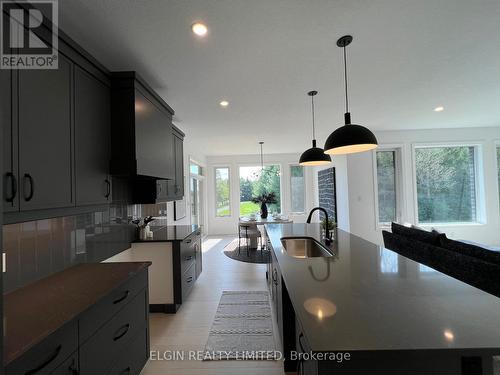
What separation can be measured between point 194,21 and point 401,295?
213 cm

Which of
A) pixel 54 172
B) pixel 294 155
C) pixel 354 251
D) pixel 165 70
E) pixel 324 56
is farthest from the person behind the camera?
→ pixel 294 155

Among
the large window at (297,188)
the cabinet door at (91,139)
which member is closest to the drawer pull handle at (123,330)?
the cabinet door at (91,139)

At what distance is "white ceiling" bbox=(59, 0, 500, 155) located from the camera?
155 centimetres

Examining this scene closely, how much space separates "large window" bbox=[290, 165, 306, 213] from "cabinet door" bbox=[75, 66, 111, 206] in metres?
6.29

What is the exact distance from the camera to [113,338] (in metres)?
→ 1.44

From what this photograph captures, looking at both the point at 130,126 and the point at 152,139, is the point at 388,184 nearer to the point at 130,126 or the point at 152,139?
the point at 152,139

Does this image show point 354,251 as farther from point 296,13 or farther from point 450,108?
point 450,108

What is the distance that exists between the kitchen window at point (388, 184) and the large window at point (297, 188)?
8.84ft

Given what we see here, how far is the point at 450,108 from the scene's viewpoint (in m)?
3.79

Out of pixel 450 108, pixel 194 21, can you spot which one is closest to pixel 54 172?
pixel 194 21

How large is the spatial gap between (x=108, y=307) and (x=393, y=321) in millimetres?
1545

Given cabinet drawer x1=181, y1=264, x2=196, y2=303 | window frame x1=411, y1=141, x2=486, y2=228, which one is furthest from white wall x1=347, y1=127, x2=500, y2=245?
cabinet drawer x1=181, y1=264, x2=196, y2=303

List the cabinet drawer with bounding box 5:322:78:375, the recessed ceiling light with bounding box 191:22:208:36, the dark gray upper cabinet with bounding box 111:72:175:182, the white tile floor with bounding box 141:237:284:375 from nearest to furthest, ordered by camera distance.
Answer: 1. the cabinet drawer with bounding box 5:322:78:375
2. the recessed ceiling light with bounding box 191:22:208:36
3. the white tile floor with bounding box 141:237:284:375
4. the dark gray upper cabinet with bounding box 111:72:175:182

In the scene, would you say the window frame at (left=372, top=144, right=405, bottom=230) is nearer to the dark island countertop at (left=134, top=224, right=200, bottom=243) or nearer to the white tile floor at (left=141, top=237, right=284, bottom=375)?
the white tile floor at (left=141, top=237, right=284, bottom=375)
